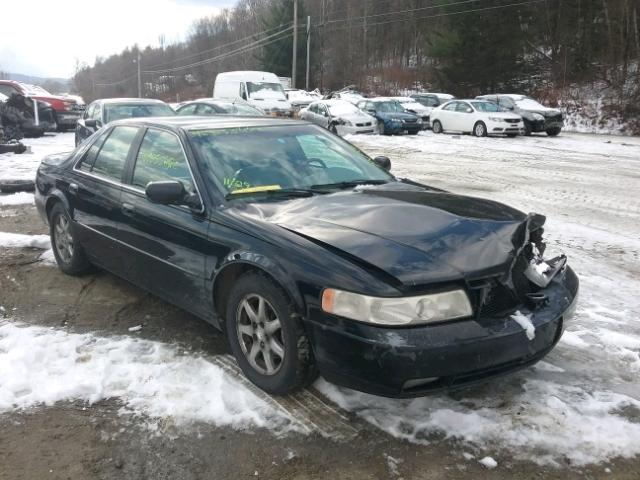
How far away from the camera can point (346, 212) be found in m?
3.38

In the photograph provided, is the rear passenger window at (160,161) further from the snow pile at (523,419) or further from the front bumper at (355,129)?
the front bumper at (355,129)

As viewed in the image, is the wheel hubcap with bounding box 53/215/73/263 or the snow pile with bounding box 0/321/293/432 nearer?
the snow pile with bounding box 0/321/293/432

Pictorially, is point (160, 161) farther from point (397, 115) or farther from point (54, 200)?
point (397, 115)

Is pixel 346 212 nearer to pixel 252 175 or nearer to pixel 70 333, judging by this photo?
pixel 252 175

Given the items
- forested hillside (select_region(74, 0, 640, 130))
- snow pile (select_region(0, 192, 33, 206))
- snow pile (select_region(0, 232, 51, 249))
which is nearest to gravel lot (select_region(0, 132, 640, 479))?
snow pile (select_region(0, 232, 51, 249))

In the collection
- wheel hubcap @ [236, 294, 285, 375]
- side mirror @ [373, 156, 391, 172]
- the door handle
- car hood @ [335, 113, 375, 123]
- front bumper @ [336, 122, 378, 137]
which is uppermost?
car hood @ [335, 113, 375, 123]

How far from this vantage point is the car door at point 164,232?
143 inches

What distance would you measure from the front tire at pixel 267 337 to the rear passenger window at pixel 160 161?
2.94 ft

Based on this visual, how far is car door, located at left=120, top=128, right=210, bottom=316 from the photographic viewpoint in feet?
11.9

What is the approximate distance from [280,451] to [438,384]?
840 mm

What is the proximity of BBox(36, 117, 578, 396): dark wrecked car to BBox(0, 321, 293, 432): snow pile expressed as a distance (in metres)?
0.22

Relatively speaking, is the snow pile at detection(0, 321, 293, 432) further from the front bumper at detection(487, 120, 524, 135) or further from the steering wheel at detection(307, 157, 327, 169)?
the front bumper at detection(487, 120, 524, 135)

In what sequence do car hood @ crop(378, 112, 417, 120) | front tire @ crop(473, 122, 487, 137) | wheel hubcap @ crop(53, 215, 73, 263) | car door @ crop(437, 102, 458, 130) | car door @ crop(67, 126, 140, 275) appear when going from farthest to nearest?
car door @ crop(437, 102, 458, 130)
car hood @ crop(378, 112, 417, 120)
front tire @ crop(473, 122, 487, 137)
wheel hubcap @ crop(53, 215, 73, 263)
car door @ crop(67, 126, 140, 275)

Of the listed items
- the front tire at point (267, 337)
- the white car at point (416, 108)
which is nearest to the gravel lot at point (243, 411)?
the front tire at point (267, 337)
